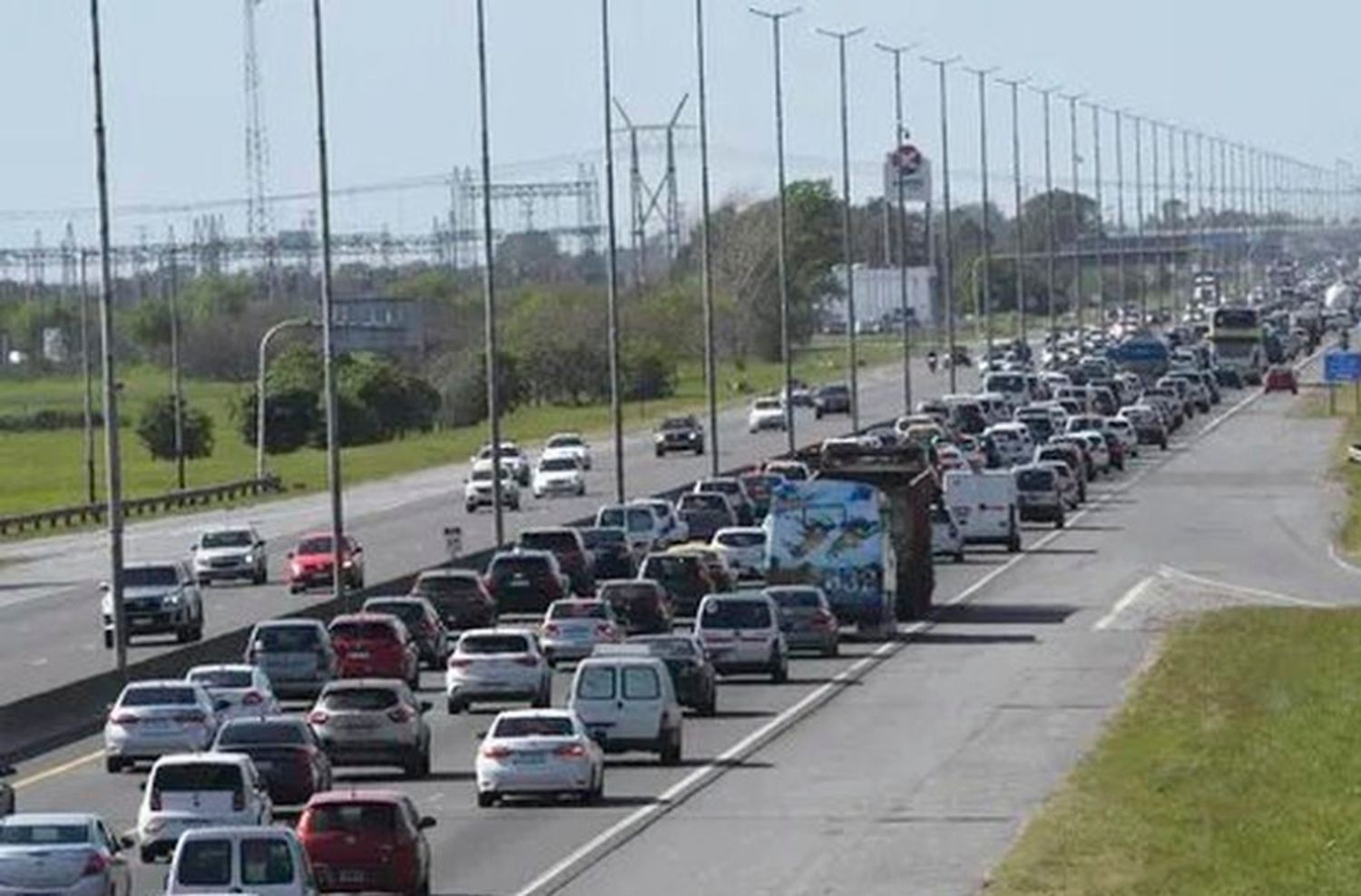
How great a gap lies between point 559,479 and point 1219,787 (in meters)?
77.1

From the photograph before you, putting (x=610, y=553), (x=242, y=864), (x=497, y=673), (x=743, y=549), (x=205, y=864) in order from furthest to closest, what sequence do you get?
(x=610, y=553)
(x=743, y=549)
(x=497, y=673)
(x=205, y=864)
(x=242, y=864)

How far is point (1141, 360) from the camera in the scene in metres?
191

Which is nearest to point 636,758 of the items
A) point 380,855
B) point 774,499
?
point 380,855

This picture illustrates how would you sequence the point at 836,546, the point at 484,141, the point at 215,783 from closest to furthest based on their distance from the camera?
the point at 215,783 → the point at 836,546 → the point at 484,141

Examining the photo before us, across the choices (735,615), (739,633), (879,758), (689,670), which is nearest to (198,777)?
(879,758)

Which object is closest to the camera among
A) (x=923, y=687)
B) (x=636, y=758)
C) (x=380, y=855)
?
(x=380, y=855)

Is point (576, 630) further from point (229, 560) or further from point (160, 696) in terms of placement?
point (229, 560)

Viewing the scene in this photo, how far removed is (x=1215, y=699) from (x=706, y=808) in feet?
52.5

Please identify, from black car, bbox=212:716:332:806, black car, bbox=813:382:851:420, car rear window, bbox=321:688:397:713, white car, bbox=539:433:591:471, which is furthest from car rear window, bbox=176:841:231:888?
black car, bbox=813:382:851:420

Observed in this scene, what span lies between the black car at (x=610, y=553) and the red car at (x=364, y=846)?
150 feet

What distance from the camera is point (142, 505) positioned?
132750mm

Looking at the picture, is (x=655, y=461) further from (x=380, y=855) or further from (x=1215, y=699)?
(x=380, y=855)

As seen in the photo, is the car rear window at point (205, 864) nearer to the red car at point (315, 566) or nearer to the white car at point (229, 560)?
the red car at point (315, 566)

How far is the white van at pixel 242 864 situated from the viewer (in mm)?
35812
